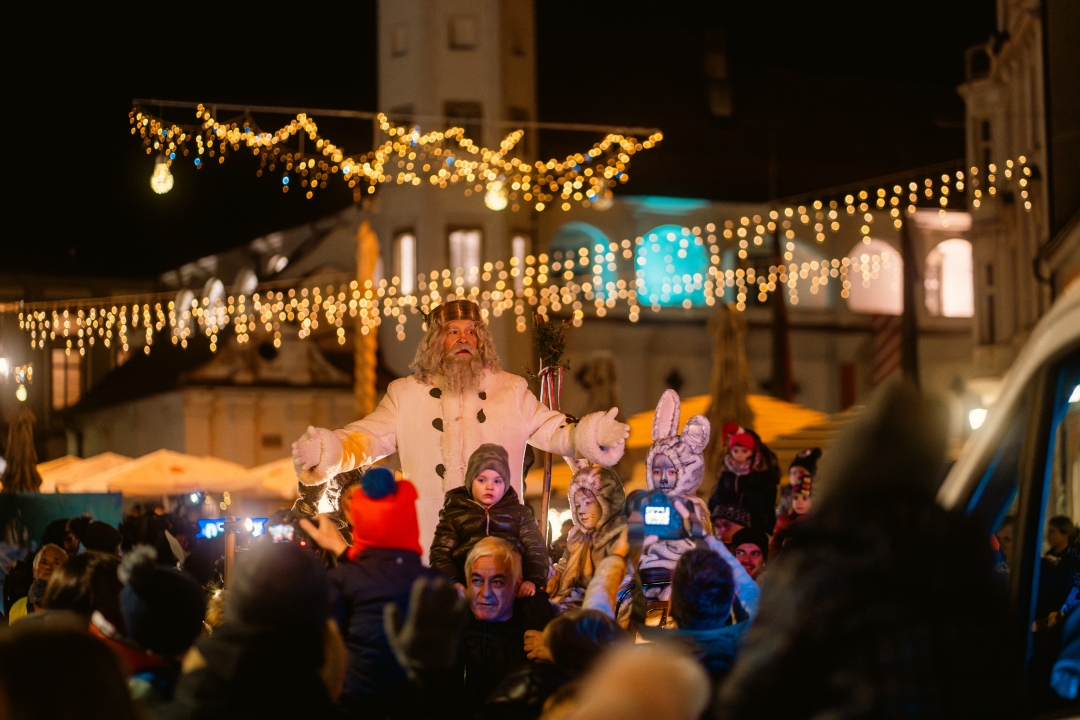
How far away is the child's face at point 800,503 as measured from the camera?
30.2 ft

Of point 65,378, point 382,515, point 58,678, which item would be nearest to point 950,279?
point 65,378

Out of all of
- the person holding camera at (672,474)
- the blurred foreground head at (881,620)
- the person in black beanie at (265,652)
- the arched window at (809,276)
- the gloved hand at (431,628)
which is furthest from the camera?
the arched window at (809,276)

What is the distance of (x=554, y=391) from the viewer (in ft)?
33.0

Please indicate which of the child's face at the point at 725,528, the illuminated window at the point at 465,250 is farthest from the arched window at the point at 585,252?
the child's face at the point at 725,528

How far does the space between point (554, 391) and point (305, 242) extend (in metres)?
36.7

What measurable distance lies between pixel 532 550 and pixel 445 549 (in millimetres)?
446

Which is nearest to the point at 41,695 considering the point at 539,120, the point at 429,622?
the point at 429,622

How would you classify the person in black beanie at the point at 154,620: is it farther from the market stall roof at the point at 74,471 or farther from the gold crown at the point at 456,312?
the market stall roof at the point at 74,471

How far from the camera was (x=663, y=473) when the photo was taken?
8055 mm

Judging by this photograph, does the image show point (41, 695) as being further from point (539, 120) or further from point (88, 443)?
point (88, 443)

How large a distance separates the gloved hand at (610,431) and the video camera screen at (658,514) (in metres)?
0.76

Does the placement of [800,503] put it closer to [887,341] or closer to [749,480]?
[749,480]

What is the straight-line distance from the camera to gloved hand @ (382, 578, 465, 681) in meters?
4.43

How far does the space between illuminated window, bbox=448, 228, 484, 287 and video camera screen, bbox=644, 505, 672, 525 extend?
32.9 m
